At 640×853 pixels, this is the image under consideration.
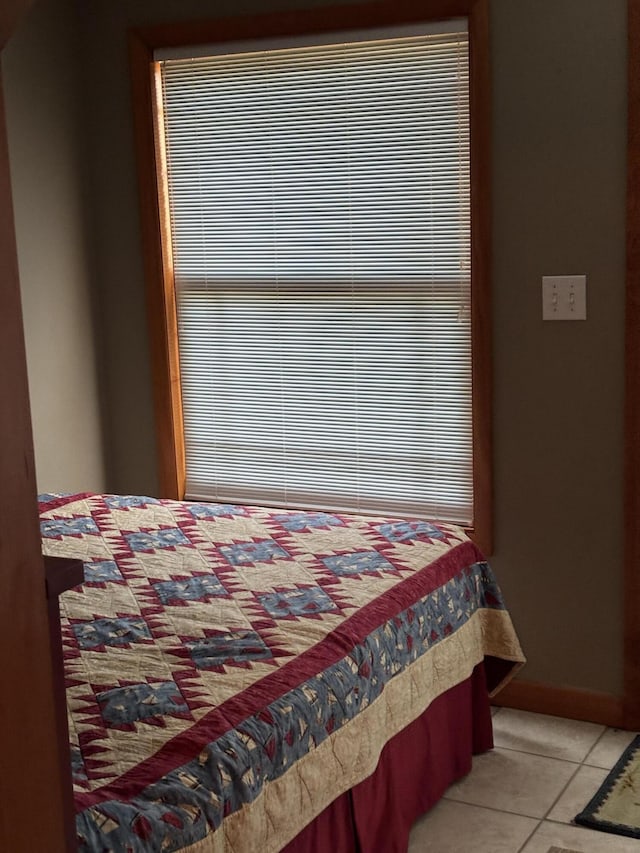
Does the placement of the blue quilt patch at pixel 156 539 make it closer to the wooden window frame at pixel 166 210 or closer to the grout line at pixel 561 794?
the wooden window frame at pixel 166 210

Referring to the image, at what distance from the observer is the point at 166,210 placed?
144 inches

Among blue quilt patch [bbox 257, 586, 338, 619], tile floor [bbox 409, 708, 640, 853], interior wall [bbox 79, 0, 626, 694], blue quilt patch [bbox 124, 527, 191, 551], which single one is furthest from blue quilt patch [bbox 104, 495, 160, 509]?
tile floor [bbox 409, 708, 640, 853]

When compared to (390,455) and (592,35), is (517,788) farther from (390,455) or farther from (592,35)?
(592,35)

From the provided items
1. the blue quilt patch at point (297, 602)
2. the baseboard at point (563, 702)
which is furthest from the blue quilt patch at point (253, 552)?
the baseboard at point (563, 702)

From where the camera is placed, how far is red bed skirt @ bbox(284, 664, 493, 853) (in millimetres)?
2164

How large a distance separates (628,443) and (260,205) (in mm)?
1342

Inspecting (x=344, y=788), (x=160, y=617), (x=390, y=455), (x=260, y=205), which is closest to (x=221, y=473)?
(x=390, y=455)

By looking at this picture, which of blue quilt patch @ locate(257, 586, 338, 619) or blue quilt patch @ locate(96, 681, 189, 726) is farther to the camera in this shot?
blue quilt patch @ locate(257, 586, 338, 619)

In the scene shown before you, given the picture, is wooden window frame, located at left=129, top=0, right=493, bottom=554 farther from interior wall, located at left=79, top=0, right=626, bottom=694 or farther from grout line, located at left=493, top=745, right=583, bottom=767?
grout line, located at left=493, top=745, right=583, bottom=767

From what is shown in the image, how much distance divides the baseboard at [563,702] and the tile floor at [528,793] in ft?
0.09

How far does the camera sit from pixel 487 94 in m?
3.06

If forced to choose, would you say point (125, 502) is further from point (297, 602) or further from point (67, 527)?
point (297, 602)

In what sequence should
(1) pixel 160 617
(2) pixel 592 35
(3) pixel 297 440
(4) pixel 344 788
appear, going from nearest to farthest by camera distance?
(4) pixel 344 788
(1) pixel 160 617
(2) pixel 592 35
(3) pixel 297 440

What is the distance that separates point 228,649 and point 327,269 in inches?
61.8
